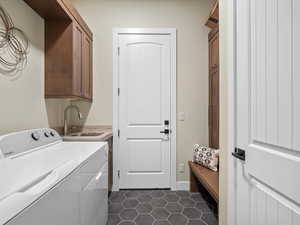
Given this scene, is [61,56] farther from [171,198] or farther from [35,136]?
[171,198]

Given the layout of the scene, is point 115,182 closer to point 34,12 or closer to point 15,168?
point 15,168

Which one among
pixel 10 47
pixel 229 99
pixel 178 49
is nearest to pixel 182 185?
pixel 229 99

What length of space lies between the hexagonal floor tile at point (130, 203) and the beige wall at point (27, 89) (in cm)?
136

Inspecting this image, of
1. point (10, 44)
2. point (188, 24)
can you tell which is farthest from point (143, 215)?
point (188, 24)

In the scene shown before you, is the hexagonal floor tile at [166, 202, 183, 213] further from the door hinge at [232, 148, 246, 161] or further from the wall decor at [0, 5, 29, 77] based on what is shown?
the wall decor at [0, 5, 29, 77]

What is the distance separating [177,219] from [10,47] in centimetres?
229

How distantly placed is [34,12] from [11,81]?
850 mm

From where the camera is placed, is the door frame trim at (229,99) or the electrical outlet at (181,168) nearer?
the door frame trim at (229,99)

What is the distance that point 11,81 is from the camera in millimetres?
1519

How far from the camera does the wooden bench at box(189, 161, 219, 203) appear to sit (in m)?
1.87

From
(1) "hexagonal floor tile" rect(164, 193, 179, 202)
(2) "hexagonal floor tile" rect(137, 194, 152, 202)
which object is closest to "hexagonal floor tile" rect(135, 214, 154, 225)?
(2) "hexagonal floor tile" rect(137, 194, 152, 202)

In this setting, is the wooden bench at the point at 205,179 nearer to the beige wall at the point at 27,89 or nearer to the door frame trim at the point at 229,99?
the door frame trim at the point at 229,99

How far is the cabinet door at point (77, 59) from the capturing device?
2.10 metres

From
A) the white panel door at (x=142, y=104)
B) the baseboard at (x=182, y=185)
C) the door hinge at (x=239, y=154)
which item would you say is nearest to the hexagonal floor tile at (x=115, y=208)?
the white panel door at (x=142, y=104)
